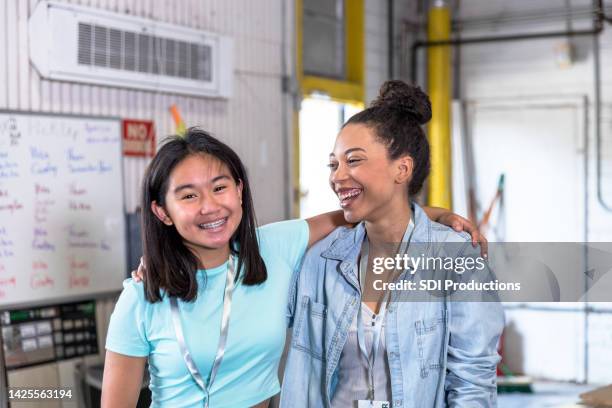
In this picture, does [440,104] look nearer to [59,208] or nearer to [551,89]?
[551,89]

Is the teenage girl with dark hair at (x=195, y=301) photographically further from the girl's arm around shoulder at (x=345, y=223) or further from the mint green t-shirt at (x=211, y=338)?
the girl's arm around shoulder at (x=345, y=223)

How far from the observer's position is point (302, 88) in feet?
18.4

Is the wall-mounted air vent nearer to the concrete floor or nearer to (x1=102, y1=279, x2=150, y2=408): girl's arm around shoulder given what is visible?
(x1=102, y1=279, x2=150, y2=408): girl's arm around shoulder

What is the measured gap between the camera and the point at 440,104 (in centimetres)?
662

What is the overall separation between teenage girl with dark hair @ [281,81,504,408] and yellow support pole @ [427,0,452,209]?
441 centimetres

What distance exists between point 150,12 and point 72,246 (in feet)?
4.60

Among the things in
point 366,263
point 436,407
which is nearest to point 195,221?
point 366,263

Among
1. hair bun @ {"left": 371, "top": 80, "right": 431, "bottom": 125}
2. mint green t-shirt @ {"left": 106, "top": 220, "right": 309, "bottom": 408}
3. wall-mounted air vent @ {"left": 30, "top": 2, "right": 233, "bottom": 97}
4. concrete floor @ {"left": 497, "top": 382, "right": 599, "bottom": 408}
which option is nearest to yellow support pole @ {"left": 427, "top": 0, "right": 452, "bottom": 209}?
concrete floor @ {"left": 497, "top": 382, "right": 599, "bottom": 408}

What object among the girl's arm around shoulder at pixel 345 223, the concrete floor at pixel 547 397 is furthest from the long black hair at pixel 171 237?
the concrete floor at pixel 547 397

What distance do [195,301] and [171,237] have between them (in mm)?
184

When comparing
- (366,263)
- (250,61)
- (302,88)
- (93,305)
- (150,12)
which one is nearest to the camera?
(366,263)

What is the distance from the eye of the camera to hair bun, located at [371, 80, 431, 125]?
7.27 ft

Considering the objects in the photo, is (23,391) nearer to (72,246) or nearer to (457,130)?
(72,246)

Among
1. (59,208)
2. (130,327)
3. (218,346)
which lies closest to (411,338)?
(218,346)
